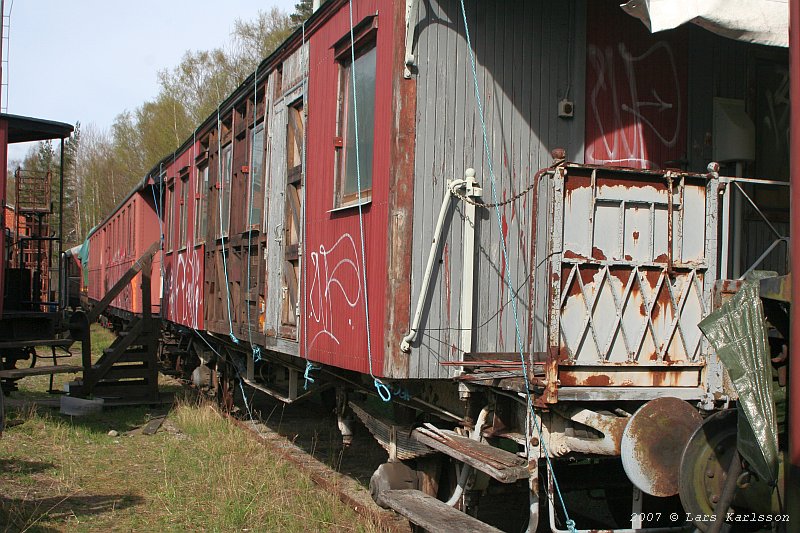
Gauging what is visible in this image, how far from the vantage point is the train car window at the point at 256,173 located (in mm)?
9071

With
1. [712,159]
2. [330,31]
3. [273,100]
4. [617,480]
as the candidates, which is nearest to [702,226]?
[712,159]

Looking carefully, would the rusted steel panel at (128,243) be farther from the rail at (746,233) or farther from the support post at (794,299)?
the support post at (794,299)

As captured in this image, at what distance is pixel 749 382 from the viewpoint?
359 centimetres

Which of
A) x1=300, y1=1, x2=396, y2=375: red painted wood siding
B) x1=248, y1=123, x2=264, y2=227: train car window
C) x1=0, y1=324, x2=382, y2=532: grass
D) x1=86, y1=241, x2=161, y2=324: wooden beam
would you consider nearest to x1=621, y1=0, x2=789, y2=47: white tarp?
x1=300, y1=1, x2=396, y2=375: red painted wood siding

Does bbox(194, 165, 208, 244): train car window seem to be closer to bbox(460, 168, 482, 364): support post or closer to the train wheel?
bbox(460, 168, 482, 364): support post

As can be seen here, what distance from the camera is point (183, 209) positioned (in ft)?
47.6

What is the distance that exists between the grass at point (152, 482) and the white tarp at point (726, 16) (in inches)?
151

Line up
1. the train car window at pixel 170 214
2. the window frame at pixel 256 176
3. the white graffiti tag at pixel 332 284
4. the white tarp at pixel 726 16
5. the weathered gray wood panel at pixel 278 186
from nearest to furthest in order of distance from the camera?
the white tarp at pixel 726 16, the white graffiti tag at pixel 332 284, the weathered gray wood panel at pixel 278 186, the window frame at pixel 256 176, the train car window at pixel 170 214

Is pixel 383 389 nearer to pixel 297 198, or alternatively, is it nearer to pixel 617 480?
pixel 617 480

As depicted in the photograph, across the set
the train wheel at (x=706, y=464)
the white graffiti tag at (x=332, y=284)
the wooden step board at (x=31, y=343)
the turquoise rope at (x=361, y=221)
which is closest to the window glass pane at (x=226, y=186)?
the wooden step board at (x=31, y=343)

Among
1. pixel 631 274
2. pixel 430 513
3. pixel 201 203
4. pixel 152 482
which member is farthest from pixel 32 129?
pixel 631 274

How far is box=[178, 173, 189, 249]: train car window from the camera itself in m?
14.1

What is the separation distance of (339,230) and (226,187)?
4614mm

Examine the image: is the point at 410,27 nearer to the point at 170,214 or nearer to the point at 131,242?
the point at 170,214
